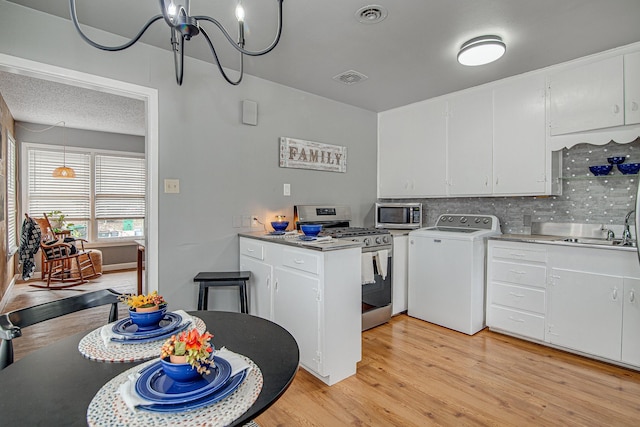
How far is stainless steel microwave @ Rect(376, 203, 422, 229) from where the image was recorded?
12.4 ft

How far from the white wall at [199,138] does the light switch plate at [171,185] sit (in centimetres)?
4

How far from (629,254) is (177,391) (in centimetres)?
296

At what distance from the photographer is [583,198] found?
289 centimetres

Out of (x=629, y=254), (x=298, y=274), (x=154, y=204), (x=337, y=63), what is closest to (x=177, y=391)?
(x=298, y=274)

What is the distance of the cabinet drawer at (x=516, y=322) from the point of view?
2725mm

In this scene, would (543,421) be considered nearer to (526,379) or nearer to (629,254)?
(526,379)

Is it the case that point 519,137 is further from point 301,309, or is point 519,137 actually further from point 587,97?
point 301,309

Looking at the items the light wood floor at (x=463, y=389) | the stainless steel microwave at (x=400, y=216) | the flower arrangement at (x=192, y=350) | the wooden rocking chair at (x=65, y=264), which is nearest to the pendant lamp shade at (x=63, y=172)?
the wooden rocking chair at (x=65, y=264)

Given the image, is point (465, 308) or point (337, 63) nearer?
point (337, 63)

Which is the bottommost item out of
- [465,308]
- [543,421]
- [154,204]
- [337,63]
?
[543,421]

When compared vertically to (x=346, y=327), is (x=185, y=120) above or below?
above

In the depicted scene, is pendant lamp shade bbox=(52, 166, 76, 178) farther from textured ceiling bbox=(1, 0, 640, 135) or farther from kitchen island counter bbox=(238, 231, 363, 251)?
kitchen island counter bbox=(238, 231, 363, 251)

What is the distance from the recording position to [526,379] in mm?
2223

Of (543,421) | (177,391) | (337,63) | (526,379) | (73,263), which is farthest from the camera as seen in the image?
(73,263)
